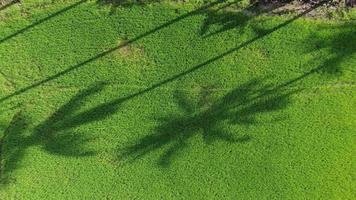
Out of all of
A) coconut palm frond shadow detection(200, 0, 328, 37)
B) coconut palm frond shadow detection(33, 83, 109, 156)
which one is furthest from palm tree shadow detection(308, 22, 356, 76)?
coconut palm frond shadow detection(33, 83, 109, 156)

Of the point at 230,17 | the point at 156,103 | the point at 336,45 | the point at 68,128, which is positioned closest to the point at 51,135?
the point at 68,128

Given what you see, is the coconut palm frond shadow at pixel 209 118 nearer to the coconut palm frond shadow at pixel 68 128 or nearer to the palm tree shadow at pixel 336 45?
the coconut palm frond shadow at pixel 68 128

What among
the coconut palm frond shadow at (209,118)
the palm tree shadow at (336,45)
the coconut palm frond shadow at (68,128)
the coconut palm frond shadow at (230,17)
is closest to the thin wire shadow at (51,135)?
the coconut palm frond shadow at (68,128)

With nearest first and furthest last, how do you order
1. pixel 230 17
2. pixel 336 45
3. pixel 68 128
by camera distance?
pixel 336 45 < pixel 230 17 < pixel 68 128

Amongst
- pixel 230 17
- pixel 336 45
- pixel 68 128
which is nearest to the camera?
pixel 336 45

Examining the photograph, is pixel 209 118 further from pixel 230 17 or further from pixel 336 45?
pixel 336 45

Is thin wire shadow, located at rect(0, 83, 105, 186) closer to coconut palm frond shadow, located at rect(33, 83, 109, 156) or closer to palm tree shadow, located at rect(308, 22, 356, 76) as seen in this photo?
coconut palm frond shadow, located at rect(33, 83, 109, 156)
